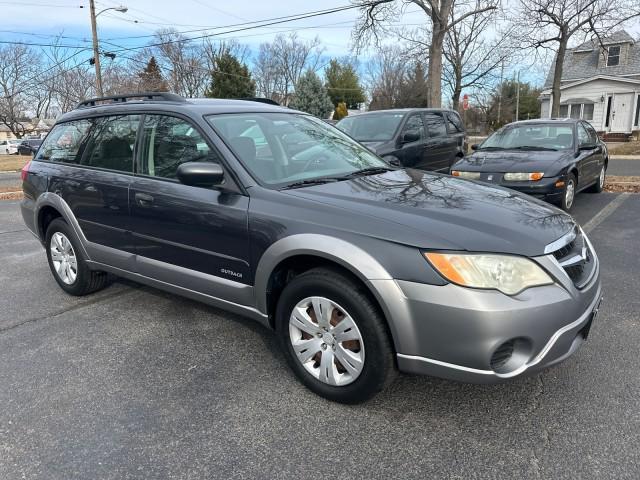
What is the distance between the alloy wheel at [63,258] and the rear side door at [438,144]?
631 centimetres

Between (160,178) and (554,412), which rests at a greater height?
(160,178)

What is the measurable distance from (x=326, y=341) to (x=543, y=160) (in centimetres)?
588

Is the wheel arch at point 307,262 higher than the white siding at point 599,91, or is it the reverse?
the white siding at point 599,91

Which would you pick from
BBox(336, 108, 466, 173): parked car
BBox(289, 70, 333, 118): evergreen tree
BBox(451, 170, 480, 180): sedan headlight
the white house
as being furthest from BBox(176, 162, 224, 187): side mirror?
BBox(289, 70, 333, 118): evergreen tree

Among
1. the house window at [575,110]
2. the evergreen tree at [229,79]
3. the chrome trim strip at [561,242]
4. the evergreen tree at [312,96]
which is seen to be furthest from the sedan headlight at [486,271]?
the evergreen tree at [312,96]

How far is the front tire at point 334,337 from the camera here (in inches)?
98.0

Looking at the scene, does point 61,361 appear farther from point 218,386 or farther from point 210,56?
point 210,56

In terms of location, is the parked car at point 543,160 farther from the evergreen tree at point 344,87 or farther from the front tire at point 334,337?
the evergreen tree at point 344,87

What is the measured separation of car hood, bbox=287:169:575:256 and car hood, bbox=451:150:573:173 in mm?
4276

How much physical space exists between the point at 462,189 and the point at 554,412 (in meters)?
1.41

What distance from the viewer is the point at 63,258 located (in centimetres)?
455

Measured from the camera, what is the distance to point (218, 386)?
298 centimetres

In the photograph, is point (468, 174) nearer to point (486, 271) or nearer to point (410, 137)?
point (410, 137)

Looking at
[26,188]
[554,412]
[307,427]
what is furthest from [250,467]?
[26,188]
